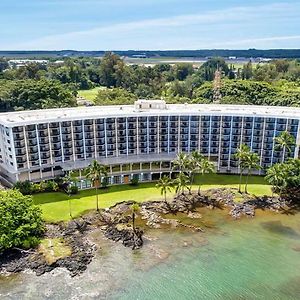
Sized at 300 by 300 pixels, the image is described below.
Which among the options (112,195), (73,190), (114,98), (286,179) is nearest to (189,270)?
(112,195)

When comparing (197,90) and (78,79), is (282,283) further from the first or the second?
(78,79)

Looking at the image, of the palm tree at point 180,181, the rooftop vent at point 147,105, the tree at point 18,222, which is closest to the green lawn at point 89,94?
the rooftop vent at point 147,105

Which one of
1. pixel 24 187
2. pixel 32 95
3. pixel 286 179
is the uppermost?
pixel 32 95

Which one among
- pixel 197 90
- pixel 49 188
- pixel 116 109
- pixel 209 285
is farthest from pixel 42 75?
pixel 209 285

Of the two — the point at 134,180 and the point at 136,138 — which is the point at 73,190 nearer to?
the point at 134,180

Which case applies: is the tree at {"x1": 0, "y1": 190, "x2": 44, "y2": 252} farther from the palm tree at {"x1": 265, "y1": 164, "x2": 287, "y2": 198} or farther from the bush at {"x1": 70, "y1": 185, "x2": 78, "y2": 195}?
the palm tree at {"x1": 265, "y1": 164, "x2": 287, "y2": 198}

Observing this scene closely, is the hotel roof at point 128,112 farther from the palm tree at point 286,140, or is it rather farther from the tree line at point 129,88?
the tree line at point 129,88
